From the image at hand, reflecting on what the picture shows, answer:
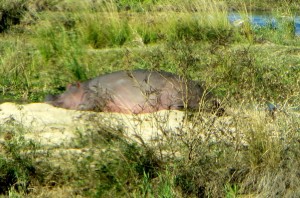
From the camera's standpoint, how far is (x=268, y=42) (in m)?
13.6

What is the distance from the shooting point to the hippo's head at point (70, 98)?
8.35 metres

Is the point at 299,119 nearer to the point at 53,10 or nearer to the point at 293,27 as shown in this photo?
the point at 293,27

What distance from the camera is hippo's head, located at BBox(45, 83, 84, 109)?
27.4 ft

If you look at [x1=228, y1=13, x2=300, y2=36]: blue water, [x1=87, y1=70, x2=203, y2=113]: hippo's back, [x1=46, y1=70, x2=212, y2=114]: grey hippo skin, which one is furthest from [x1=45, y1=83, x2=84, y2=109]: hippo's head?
[x1=228, y1=13, x2=300, y2=36]: blue water

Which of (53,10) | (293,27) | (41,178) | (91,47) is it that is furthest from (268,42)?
(41,178)

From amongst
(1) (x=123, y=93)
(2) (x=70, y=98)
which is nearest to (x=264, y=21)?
(2) (x=70, y=98)

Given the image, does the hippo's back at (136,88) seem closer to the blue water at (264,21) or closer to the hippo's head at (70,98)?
the hippo's head at (70,98)

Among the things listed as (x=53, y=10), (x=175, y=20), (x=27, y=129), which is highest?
(x=27, y=129)

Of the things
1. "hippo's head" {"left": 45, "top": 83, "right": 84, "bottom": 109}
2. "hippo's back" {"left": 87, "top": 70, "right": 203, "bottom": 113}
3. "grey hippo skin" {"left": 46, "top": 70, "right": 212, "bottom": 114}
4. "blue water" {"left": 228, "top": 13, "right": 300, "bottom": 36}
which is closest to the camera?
"grey hippo skin" {"left": 46, "top": 70, "right": 212, "bottom": 114}

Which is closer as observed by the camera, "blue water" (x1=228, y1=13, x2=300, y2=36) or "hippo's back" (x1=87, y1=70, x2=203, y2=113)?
"hippo's back" (x1=87, y1=70, x2=203, y2=113)

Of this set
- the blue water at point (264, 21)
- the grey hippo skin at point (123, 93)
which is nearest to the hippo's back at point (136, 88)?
the grey hippo skin at point (123, 93)

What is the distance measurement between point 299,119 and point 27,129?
2.32 meters

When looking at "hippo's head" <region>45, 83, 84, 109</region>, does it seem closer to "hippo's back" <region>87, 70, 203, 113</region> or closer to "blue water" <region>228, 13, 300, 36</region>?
"hippo's back" <region>87, 70, 203, 113</region>

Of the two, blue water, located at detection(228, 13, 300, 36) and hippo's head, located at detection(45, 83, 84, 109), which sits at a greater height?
hippo's head, located at detection(45, 83, 84, 109)
